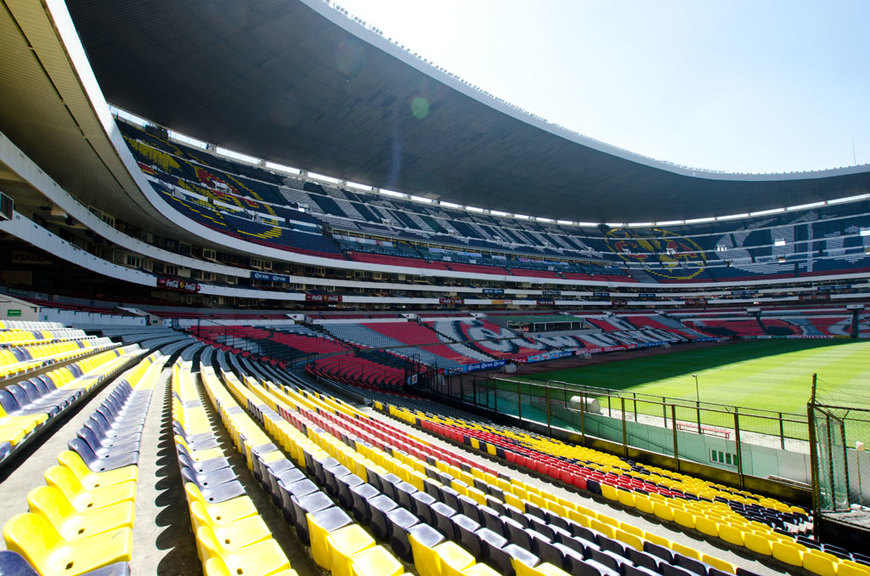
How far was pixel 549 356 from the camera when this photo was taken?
126ft

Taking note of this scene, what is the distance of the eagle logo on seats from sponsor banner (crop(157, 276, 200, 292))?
2562 inches

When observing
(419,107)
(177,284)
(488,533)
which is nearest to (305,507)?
(488,533)

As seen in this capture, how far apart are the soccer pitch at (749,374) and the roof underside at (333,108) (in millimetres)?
22280

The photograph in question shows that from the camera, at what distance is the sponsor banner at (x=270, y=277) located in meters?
31.7

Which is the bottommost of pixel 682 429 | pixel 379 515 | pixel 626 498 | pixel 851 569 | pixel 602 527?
pixel 682 429

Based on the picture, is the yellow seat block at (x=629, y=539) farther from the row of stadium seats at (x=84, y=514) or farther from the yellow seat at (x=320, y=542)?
the row of stadium seats at (x=84, y=514)

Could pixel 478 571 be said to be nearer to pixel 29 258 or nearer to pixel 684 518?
pixel 684 518

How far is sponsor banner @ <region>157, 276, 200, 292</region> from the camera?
24.4 metres

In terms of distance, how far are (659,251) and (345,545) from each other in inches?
3122

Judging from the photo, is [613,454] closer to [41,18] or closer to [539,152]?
[41,18]

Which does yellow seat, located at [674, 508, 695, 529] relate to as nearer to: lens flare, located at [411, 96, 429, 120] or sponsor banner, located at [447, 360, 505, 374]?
sponsor banner, located at [447, 360, 505, 374]

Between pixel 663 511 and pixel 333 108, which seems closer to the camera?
pixel 663 511

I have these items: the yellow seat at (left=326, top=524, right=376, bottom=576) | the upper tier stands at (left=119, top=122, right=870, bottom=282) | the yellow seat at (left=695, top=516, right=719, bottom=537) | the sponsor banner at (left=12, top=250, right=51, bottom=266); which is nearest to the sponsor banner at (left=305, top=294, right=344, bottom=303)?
the upper tier stands at (left=119, top=122, right=870, bottom=282)

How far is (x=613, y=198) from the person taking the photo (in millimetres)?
57844
